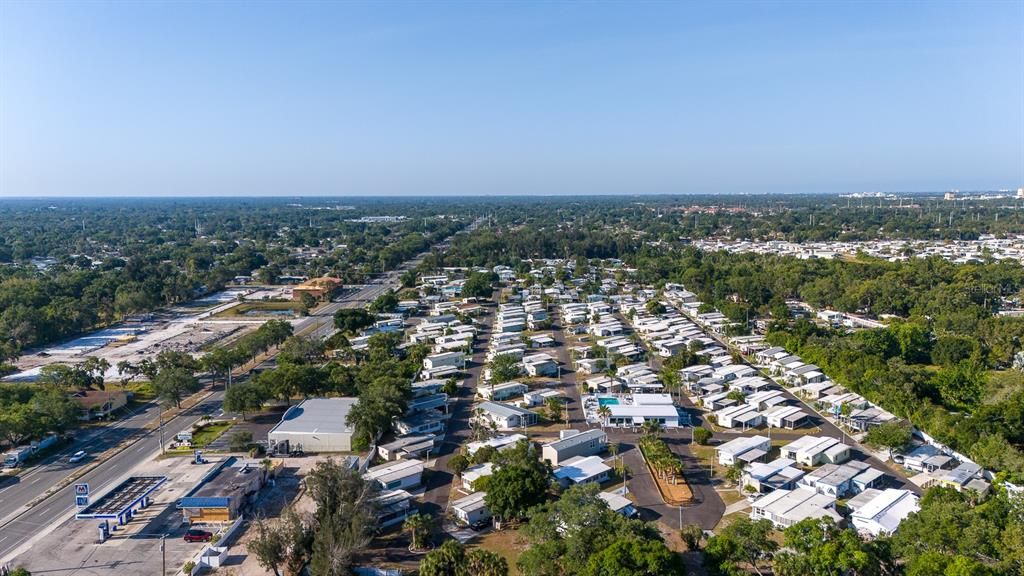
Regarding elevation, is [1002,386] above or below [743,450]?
above

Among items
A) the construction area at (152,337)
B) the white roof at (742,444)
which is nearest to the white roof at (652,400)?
the white roof at (742,444)

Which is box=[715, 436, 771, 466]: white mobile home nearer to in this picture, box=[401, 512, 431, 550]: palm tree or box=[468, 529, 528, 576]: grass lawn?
box=[468, 529, 528, 576]: grass lawn

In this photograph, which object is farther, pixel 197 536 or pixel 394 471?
pixel 394 471

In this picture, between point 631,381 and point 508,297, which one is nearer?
point 631,381

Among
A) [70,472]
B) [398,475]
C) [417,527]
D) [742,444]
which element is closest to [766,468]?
[742,444]

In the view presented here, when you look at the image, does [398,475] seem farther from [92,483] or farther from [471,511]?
[92,483]

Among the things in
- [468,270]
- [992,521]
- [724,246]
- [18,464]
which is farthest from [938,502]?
[724,246]

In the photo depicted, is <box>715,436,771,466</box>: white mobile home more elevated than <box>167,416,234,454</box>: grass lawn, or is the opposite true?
<box>715,436,771,466</box>: white mobile home

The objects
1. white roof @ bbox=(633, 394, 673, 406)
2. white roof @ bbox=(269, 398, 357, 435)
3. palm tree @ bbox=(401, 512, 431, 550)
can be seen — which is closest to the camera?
palm tree @ bbox=(401, 512, 431, 550)

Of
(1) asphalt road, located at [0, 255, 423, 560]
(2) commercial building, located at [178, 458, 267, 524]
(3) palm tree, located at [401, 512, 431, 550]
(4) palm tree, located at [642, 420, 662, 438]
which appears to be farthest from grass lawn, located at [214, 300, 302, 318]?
(3) palm tree, located at [401, 512, 431, 550]

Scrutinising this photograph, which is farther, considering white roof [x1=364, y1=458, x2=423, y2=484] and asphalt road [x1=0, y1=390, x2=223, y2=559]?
white roof [x1=364, y1=458, x2=423, y2=484]

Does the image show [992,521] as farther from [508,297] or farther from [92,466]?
[508,297]
